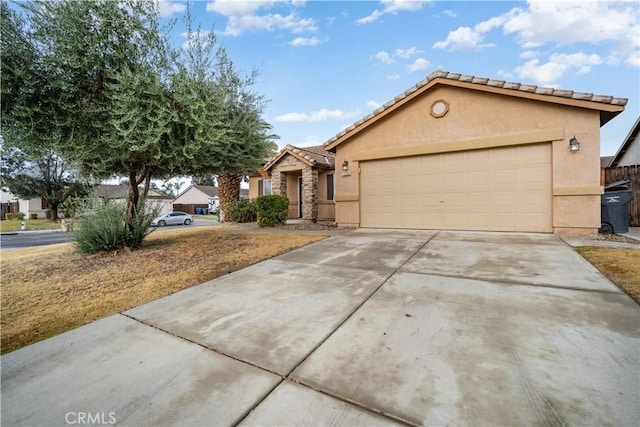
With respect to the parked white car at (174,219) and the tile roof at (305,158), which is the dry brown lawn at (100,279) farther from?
the parked white car at (174,219)

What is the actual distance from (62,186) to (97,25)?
3076 cm

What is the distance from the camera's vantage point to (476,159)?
8484 mm

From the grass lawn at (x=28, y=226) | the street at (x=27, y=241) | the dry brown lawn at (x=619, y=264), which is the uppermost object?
the dry brown lawn at (x=619, y=264)

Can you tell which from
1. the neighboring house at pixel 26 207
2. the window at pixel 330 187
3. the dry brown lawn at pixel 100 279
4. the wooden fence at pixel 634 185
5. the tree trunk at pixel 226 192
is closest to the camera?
the dry brown lawn at pixel 100 279

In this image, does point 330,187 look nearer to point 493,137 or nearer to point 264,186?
point 264,186

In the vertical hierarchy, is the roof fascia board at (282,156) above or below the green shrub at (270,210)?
above

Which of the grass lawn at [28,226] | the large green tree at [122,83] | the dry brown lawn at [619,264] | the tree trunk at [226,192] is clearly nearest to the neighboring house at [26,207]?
the grass lawn at [28,226]

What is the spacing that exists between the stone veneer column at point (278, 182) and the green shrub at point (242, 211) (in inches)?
82.0

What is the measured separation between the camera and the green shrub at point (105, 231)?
269 inches

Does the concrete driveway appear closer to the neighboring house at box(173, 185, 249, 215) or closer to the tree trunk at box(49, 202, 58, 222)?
the tree trunk at box(49, 202, 58, 222)

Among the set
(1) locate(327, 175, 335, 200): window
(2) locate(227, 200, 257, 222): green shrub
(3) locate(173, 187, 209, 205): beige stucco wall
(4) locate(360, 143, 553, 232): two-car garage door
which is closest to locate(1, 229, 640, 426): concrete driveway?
(4) locate(360, 143, 553, 232): two-car garage door

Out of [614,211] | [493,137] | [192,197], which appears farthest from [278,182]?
[192,197]

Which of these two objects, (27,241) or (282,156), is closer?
(282,156)

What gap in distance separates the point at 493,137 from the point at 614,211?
12.0 ft
